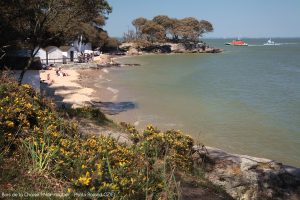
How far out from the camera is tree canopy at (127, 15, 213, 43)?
12588cm

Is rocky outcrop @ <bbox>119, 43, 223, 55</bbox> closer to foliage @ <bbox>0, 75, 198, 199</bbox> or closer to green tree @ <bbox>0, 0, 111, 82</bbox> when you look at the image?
green tree @ <bbox>0, 0, 111, 82</bbox>

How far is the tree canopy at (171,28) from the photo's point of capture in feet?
413

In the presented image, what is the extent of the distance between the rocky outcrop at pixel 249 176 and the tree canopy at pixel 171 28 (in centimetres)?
11725

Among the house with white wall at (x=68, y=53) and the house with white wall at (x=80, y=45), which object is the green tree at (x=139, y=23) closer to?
the house with white wall at (x=80, y=45)

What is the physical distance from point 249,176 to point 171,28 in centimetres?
13476

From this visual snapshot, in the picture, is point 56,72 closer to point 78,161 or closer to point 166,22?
point 78,161

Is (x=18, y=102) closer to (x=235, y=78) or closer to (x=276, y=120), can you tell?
(x=276, y=120)

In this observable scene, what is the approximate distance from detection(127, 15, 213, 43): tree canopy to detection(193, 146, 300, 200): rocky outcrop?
385 ft

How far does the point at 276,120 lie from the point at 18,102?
2309 centimetres

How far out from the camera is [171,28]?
461 ft

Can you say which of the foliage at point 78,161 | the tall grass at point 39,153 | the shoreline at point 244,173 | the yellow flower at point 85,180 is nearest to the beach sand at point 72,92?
the shoreline at point 244,173

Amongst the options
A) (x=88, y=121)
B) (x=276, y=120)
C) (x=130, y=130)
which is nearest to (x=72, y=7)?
(x=88, y=121)

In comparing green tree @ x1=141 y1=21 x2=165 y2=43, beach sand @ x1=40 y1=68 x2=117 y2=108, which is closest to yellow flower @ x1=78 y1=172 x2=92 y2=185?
beach sand @ x1=40 y1=68 x2=117 y2=108

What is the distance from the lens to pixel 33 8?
1914 centimetres
